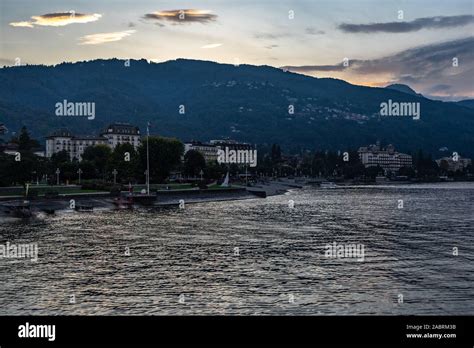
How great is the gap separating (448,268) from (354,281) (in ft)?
23.4

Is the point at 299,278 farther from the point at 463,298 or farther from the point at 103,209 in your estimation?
the point at 103,209

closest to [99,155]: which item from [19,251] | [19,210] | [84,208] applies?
[84,208]

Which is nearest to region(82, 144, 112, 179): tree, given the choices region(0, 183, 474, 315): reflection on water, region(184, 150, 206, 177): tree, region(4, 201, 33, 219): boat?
region(184, 150, 206, 177): tree

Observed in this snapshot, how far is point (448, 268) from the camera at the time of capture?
1231 inches

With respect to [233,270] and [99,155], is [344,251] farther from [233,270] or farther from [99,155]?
[99,155]

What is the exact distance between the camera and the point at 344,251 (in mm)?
38062

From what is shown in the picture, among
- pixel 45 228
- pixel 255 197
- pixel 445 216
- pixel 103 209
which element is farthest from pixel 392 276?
pixel 255 197
